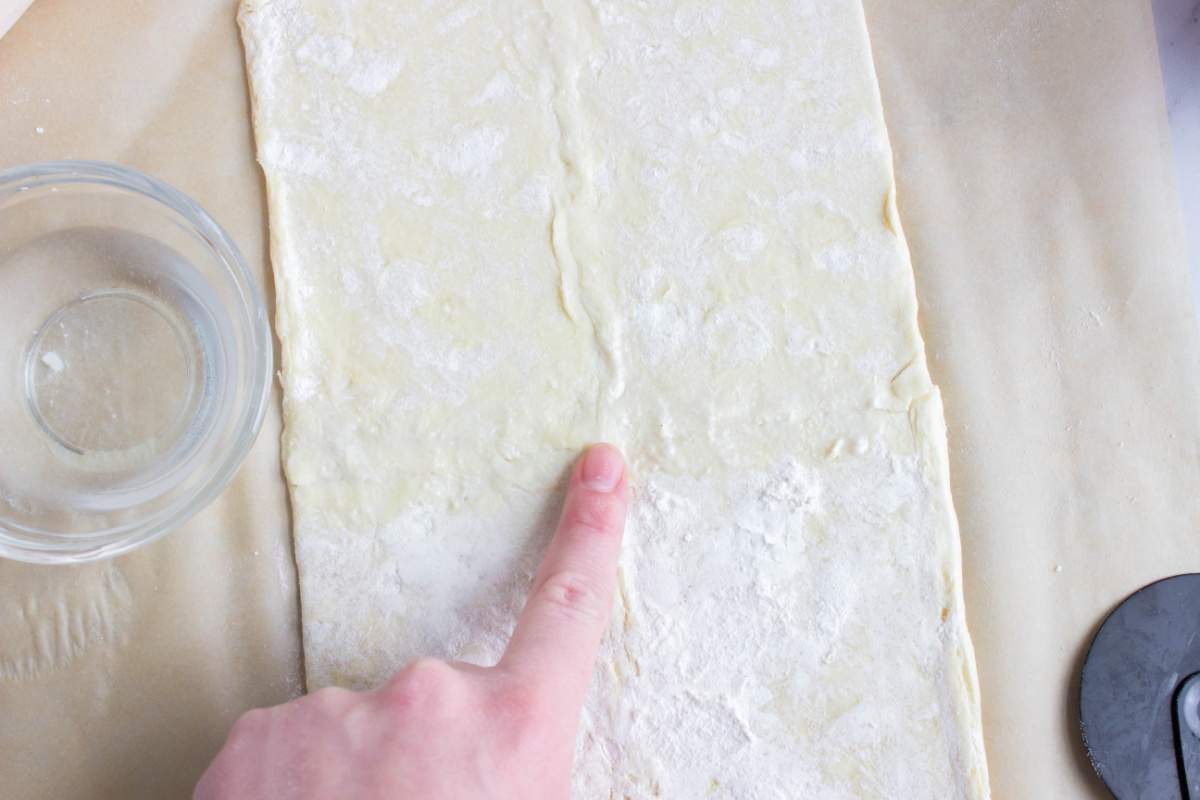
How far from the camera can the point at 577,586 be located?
907 millimetres

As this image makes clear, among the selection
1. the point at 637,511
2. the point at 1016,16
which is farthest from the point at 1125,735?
the point at 1016,16

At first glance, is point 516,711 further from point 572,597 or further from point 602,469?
point 602,469

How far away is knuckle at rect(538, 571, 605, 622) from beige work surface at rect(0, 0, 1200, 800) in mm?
341

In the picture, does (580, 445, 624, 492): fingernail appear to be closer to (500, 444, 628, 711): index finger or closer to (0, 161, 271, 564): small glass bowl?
(500, 444, 628, 711): index finger

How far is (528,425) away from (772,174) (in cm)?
40

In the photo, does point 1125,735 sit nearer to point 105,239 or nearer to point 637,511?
point 637,511

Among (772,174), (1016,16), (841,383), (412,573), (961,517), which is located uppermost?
(1016,16)

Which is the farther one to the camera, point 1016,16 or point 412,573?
point 1016,16

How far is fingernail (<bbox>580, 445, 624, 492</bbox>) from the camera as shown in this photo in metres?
0.95

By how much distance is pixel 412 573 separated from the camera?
986 mm

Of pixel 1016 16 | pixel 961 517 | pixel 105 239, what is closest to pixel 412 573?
pixel 105 239

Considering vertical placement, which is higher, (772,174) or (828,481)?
(772,174)

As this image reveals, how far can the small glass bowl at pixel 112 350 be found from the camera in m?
1.01

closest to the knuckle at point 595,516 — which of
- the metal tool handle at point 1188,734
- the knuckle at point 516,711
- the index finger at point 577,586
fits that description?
the index finger at point 577,586
